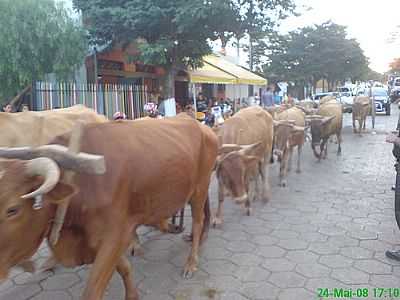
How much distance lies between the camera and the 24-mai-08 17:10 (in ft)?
11.6

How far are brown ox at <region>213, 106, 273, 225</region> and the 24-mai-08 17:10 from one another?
167cm

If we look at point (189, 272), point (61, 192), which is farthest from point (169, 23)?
point (61, 192)

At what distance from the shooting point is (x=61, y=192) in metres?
2.41

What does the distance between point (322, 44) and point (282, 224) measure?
104 feet

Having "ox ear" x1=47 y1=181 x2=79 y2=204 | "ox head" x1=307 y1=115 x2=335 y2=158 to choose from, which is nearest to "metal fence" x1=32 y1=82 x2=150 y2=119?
"ox head" x1=307 y1=115 x2=335 y2=158

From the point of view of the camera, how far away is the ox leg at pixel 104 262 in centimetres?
265

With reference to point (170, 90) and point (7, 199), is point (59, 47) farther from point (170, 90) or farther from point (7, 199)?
point (7, 199)

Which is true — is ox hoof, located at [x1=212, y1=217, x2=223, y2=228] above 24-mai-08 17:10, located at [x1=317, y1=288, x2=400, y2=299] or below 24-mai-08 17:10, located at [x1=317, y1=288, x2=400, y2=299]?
above

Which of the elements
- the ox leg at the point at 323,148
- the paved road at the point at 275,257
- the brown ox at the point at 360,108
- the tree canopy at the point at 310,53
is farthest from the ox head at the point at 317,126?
the tree canopy at the point at 310,53

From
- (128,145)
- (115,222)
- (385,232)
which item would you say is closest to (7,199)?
(115,222)

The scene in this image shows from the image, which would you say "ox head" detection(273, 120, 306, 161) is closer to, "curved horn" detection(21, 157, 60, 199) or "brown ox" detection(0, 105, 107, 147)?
"brown ox" detection(0, 105, 107, 147)

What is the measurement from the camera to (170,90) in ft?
47.7

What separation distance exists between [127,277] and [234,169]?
7.15 feet

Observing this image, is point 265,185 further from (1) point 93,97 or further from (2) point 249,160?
(1) point 93,97
